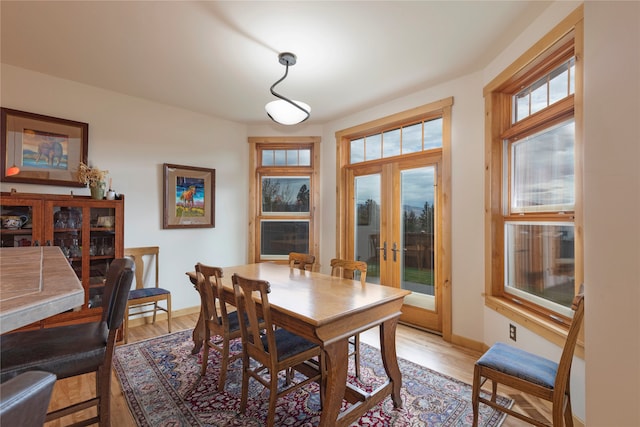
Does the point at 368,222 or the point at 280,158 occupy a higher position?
the point at 280,158

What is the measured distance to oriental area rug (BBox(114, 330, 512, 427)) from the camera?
6.37 feet

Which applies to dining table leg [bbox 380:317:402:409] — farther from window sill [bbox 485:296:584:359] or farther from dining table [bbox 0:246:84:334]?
dining table [bbox 0:246:84:334]

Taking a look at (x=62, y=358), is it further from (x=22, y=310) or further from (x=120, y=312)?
(x=22, y=310)

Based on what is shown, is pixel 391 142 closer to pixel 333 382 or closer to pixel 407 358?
pixel 407 358

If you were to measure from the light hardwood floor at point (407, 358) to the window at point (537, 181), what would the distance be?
0.61 metres

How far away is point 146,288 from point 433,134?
3.97m

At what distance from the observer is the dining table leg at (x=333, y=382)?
5.49 ft

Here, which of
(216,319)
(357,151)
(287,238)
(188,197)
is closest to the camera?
(216,319)

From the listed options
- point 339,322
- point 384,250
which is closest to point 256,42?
point 339,322

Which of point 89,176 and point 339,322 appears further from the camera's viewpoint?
point 89,176

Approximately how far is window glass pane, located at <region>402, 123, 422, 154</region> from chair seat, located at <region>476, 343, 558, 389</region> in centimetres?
244

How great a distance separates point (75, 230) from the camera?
3012 mm

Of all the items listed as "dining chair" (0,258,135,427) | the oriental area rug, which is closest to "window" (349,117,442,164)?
the oriental area rug

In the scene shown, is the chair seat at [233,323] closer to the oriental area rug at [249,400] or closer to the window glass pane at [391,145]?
the oriental area rug at [249,400]
